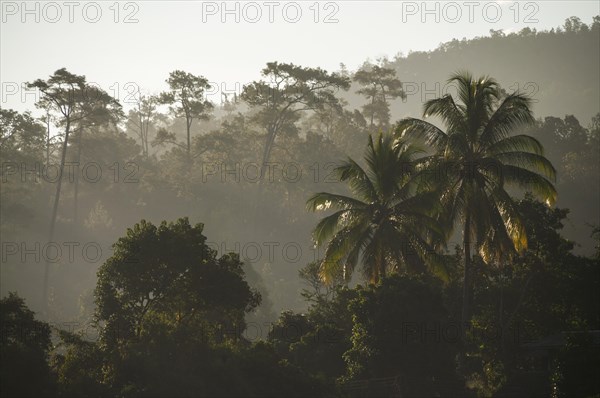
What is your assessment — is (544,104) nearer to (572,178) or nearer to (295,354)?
(572,178)

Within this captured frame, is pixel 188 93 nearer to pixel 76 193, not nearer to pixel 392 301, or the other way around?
pixel 76 193

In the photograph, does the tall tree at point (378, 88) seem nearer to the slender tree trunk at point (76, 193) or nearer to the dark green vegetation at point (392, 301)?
the slender tree trunk at point (76, 193)

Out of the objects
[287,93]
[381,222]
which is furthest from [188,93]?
[381,222]

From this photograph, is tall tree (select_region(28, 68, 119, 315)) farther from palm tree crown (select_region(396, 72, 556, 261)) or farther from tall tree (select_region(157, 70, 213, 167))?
palm tree crown (select_region(396, 72, 556, 261))

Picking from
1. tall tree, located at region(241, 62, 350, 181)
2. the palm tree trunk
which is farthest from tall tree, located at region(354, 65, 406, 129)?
the palm tree trunk

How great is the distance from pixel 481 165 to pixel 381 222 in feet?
15.1

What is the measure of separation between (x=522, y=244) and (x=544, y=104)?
12198 cm

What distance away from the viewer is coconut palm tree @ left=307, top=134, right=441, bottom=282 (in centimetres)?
2966

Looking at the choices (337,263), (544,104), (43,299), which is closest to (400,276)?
(337,263)

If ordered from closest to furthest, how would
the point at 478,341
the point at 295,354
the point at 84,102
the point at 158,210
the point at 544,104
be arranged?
1. the point at 295,354
2. the point at 478,341
3. the point at 84,102
4. the point at 158,210
5. the point at 544,104

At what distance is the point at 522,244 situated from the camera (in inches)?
1117

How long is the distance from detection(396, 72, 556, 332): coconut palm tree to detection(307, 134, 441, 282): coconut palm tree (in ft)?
3.13

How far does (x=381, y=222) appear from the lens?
30156mm

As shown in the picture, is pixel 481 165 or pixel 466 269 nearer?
pixel 481 165
